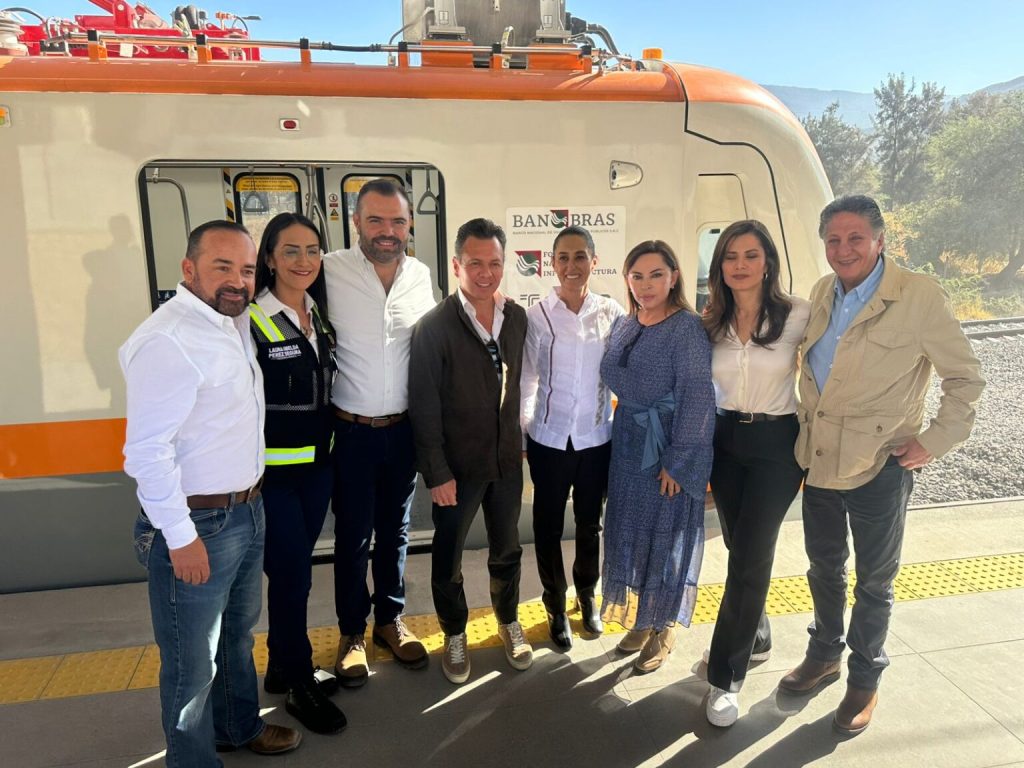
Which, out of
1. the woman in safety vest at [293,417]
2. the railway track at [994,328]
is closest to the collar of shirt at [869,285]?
the woman in safety vest at [293,417]

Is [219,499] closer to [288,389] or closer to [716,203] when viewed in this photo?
[288,389]

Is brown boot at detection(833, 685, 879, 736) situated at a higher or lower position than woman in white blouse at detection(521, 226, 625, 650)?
lower

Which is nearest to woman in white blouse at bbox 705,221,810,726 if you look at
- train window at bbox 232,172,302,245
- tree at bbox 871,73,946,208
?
train window at bbox 232,172,302,245

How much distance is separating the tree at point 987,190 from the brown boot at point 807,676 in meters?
37.1

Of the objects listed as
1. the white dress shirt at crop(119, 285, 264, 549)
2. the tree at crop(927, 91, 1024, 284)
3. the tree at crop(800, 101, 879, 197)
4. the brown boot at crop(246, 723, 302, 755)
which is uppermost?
the tree at crop(800, 101, 879, 197)

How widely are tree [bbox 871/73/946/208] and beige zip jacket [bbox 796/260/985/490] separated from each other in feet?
147

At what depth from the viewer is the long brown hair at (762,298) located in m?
2.62

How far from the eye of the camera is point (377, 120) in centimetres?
360

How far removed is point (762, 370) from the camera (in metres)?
2.64

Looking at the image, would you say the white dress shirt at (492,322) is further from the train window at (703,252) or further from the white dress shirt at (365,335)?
the train window at (703,252)

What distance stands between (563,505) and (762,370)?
1118 mm

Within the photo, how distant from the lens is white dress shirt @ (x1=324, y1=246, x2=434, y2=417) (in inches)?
110

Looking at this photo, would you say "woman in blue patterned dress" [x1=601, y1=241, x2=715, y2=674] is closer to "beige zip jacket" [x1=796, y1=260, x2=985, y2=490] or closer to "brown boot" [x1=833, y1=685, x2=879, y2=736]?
"beige zip jacket" [x1=796, y1=260, x2=985, y2=490]

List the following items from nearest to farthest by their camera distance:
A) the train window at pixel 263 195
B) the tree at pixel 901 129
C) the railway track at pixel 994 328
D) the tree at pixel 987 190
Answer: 1. the train window at pixel 263 195
2. the railway track at pixel 994 328
3. the tree at pixel 987 190
4. the tree at pixel 901 129
